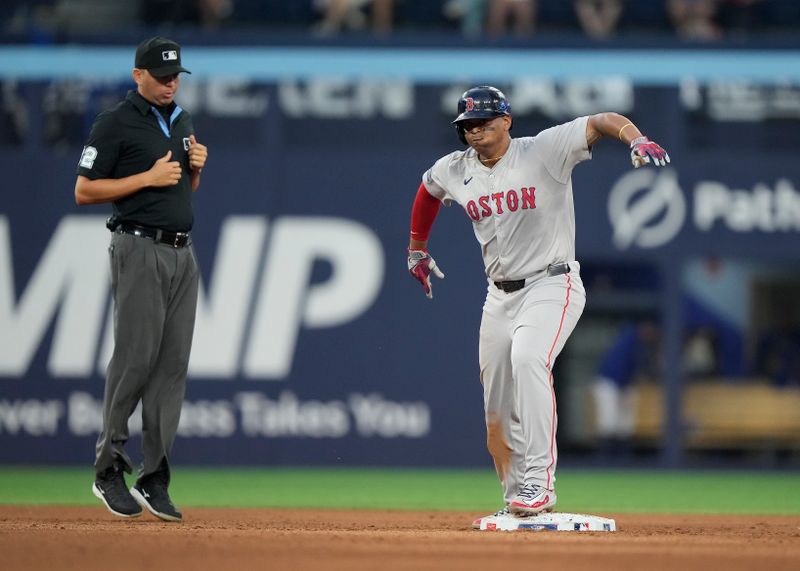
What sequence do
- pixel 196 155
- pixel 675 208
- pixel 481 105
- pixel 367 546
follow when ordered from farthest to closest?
pixel 675 208
pixel 196 155
pixel 481 105
pixel 367 546

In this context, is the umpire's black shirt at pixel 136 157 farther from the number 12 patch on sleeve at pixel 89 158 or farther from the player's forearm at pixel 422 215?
the player's forearm at pixel 422 215

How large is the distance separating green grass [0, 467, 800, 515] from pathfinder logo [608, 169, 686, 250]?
2.06 meters

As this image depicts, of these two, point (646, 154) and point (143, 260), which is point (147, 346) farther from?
point (646, 154)

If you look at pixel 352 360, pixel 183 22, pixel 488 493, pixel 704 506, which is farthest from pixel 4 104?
pixel 704 506

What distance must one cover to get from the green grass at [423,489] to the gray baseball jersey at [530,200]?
7.68ft

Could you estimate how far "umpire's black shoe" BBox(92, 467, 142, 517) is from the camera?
704cm

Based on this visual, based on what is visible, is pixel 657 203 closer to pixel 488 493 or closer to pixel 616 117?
pixel 488 493

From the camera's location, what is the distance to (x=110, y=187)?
22.8 ft

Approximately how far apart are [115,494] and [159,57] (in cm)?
215

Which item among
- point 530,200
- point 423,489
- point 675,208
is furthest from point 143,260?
point 675,208

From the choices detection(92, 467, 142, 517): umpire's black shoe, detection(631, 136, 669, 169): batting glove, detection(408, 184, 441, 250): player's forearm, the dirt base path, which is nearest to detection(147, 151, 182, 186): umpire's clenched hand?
detection(408, 184, 441, 250): player's forearm

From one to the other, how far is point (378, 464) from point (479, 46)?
3.78 meters

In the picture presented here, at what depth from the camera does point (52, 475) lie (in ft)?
38.0

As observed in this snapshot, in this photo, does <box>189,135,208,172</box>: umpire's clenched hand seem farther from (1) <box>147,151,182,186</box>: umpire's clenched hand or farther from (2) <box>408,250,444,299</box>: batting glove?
(2) <box>408,250,444,299</box>: batting glove
